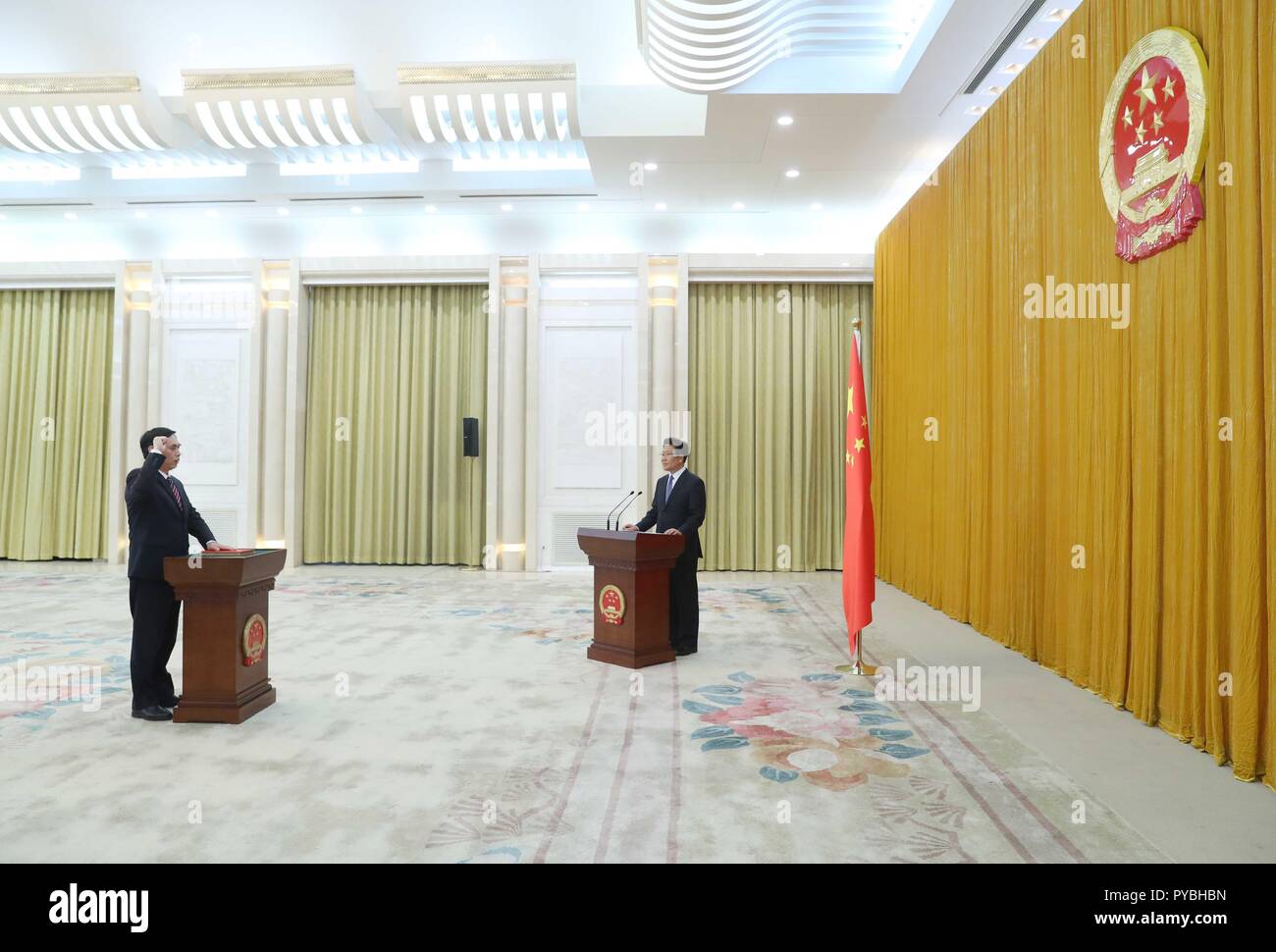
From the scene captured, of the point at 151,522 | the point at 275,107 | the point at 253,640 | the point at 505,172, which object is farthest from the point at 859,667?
the point at 275,107

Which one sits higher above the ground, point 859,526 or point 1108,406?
point 1108,406

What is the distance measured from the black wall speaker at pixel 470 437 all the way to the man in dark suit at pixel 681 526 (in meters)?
4.08

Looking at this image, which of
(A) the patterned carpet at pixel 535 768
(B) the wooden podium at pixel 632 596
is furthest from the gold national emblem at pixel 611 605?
(A) the patterned carpet at pixel 535 768

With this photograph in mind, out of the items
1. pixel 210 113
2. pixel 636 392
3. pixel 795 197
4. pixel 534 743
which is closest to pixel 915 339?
pixel 795 197

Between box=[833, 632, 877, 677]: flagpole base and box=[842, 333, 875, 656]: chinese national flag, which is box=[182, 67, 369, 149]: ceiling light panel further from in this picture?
box=[833, 632, 877, 677]: flagpole base

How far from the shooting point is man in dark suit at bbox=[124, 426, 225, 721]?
3.61 metres

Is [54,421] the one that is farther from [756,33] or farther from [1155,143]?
[1155,143]

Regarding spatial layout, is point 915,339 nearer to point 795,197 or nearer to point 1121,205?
point 795,197

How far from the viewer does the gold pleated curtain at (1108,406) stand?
2.92 metres

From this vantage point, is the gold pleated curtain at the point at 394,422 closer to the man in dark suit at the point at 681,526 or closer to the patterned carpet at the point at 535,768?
the patterned carpet at the point at 535,768

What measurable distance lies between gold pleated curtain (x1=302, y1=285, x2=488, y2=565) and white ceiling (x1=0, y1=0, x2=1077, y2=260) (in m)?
0.77

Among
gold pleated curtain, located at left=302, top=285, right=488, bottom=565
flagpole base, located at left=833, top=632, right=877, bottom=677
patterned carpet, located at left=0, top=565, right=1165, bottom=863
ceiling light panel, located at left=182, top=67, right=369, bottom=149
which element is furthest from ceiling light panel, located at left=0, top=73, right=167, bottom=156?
flagpole base, located at left=833, top=632, right=877, bottom=677

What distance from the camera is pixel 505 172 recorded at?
8.05 metres

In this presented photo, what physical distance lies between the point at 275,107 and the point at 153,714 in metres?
5.24
